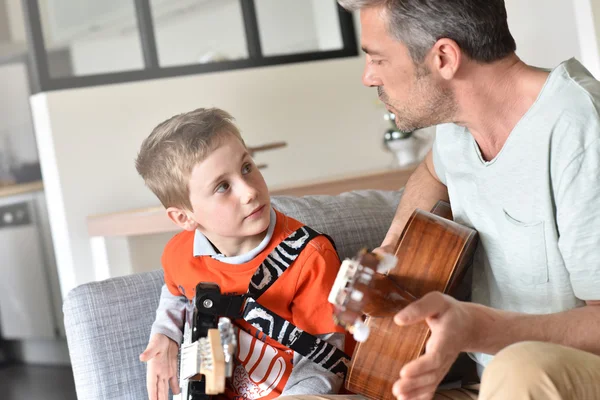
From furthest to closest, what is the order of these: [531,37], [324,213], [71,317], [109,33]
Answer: [109,33], [531,37], [324,213], [71,317]

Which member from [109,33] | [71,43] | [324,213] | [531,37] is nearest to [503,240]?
[324,213]

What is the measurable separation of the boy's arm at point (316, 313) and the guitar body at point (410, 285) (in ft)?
0.22

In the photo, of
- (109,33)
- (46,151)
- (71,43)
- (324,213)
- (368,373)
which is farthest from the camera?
(71,43)

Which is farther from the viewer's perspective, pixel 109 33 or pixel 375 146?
pixel 109 33

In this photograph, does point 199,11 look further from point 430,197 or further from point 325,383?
point 325,383

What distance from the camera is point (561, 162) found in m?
1.40

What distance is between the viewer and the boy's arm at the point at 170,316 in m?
1.72

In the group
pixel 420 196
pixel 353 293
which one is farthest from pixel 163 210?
pixel 353 293

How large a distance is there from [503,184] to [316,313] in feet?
1.37

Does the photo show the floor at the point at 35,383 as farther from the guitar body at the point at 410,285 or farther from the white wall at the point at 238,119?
the guitar body at the point at 410,285

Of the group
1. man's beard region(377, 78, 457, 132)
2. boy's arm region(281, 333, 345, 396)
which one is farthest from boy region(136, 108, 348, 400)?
man's beard region(377, 78, 457, 132)

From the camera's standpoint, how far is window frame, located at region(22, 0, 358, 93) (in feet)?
13.2

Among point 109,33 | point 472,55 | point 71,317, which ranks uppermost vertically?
point 109,33

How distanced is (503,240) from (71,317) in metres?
0.89
